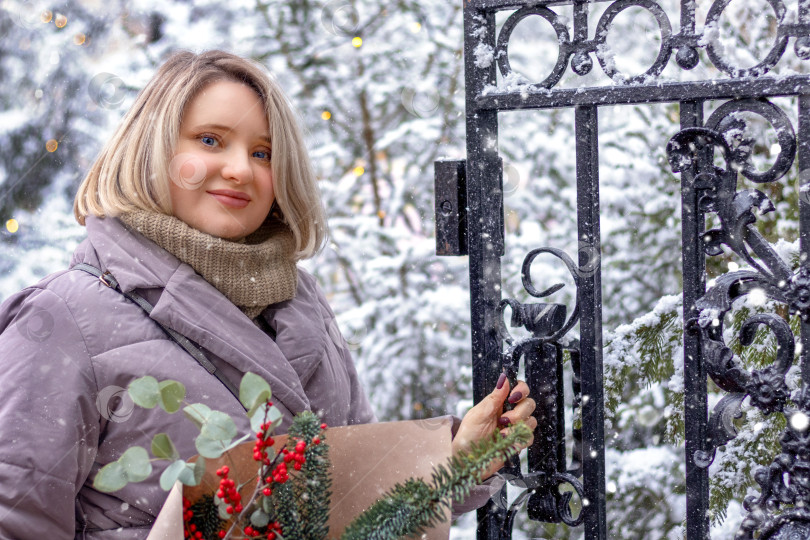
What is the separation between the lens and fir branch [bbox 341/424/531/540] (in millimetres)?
1012

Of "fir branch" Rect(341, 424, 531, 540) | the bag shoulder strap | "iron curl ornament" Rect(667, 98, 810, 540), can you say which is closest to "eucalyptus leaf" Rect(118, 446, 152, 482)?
"fir branch" Rect(341, 424, 531, 540)

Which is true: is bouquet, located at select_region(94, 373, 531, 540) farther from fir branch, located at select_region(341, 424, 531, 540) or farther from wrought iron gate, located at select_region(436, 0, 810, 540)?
wrought iron gate, located at select_region(436, 0, 810, 540)

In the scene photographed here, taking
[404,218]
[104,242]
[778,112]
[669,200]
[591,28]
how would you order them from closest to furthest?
1. [778,112]
2. [104,242]
3. [669,200]
4. [591,28]
5. [404,218]

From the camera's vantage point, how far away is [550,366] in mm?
1586

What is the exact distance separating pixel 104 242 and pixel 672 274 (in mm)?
2352

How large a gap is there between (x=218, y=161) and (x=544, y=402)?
867 millimetres

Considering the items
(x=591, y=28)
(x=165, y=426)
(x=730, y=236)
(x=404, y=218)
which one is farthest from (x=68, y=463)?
(x=591, y=28)

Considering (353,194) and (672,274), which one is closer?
(672,274)

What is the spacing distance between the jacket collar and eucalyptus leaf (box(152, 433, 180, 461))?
55 centimetres

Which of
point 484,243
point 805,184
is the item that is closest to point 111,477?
point 484,243

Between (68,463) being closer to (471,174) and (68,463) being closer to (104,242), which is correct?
(104,242)

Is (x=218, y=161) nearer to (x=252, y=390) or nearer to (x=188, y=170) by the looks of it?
(x=188, y=170)

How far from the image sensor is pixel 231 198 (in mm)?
1657

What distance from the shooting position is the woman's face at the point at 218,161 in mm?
1616
